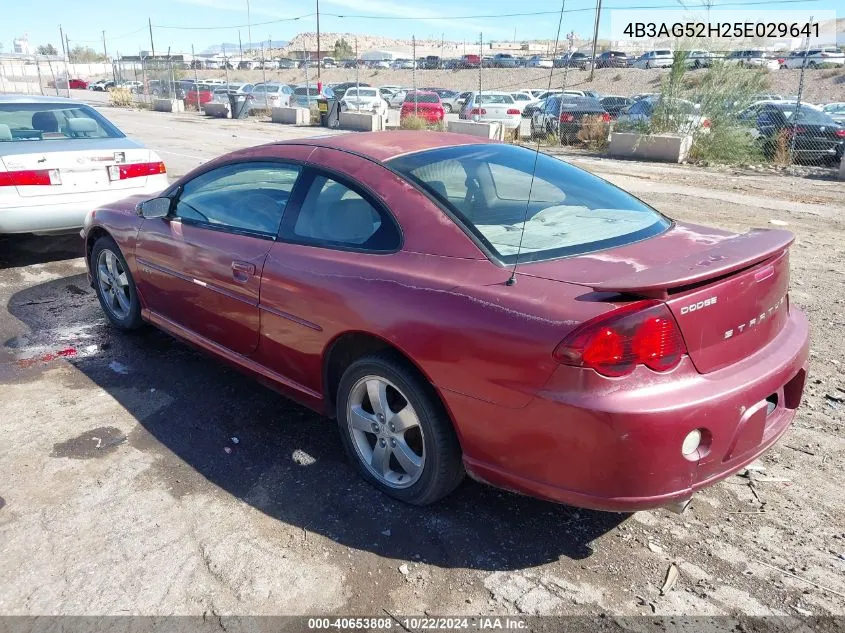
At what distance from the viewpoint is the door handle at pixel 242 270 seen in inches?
137

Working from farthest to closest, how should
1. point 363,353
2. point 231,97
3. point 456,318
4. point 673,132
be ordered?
point 231,97, point 673,132, point 363,353, point 456,318

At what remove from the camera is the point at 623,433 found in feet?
7.47

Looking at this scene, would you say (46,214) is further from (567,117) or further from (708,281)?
(567,117)

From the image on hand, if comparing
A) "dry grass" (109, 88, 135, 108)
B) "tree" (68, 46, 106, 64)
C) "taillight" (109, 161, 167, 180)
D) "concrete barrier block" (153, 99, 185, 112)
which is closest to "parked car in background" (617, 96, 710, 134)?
"taillight" (109, 161, 167, 180)

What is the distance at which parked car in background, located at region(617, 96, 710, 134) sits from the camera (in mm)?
15477

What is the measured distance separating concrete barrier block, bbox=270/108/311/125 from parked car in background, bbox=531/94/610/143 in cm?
1085

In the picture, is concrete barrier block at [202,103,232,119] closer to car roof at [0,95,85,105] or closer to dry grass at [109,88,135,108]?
dry grass at [109,88,135,108]

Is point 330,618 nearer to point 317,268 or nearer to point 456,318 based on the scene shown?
point 456,318

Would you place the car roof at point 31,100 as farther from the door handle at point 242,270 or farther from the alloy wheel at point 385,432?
the alloy wheel at point 385,432

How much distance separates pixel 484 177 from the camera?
3385mm

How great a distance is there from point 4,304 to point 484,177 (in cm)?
451

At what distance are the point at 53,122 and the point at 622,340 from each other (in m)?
→ 7.18

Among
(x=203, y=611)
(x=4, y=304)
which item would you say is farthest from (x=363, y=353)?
(x=4, y=304)

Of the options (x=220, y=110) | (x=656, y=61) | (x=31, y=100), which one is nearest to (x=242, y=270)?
(x=31, y=100)
